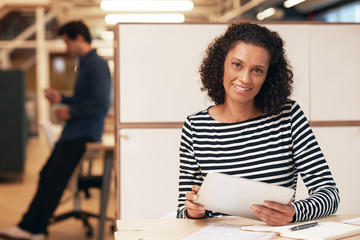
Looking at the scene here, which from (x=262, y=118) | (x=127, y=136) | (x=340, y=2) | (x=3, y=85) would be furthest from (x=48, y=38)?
(x=262, y=118)

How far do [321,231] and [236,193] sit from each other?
254 mm

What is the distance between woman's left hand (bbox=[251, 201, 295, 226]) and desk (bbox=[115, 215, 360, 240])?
0.29 feet

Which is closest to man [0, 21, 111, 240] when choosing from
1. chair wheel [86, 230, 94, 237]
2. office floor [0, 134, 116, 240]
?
office floor [0, 134, 116, 240]

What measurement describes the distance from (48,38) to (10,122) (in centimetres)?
642

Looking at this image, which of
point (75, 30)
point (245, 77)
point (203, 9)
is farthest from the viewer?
point (203, 9)

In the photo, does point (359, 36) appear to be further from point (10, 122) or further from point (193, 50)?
point (10, 122)

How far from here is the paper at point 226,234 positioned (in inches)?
58.2

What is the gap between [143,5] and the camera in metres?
6.50

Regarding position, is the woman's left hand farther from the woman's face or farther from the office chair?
the office chair

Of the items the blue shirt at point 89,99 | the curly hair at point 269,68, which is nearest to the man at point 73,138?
the blue shirt at point 89,99

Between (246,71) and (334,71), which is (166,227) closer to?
(246,71)

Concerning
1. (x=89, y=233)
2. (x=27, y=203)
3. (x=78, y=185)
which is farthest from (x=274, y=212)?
(x=27, y=203)

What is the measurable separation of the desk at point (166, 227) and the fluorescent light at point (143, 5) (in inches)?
191

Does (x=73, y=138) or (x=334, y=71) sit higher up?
(x=334, y=71)
